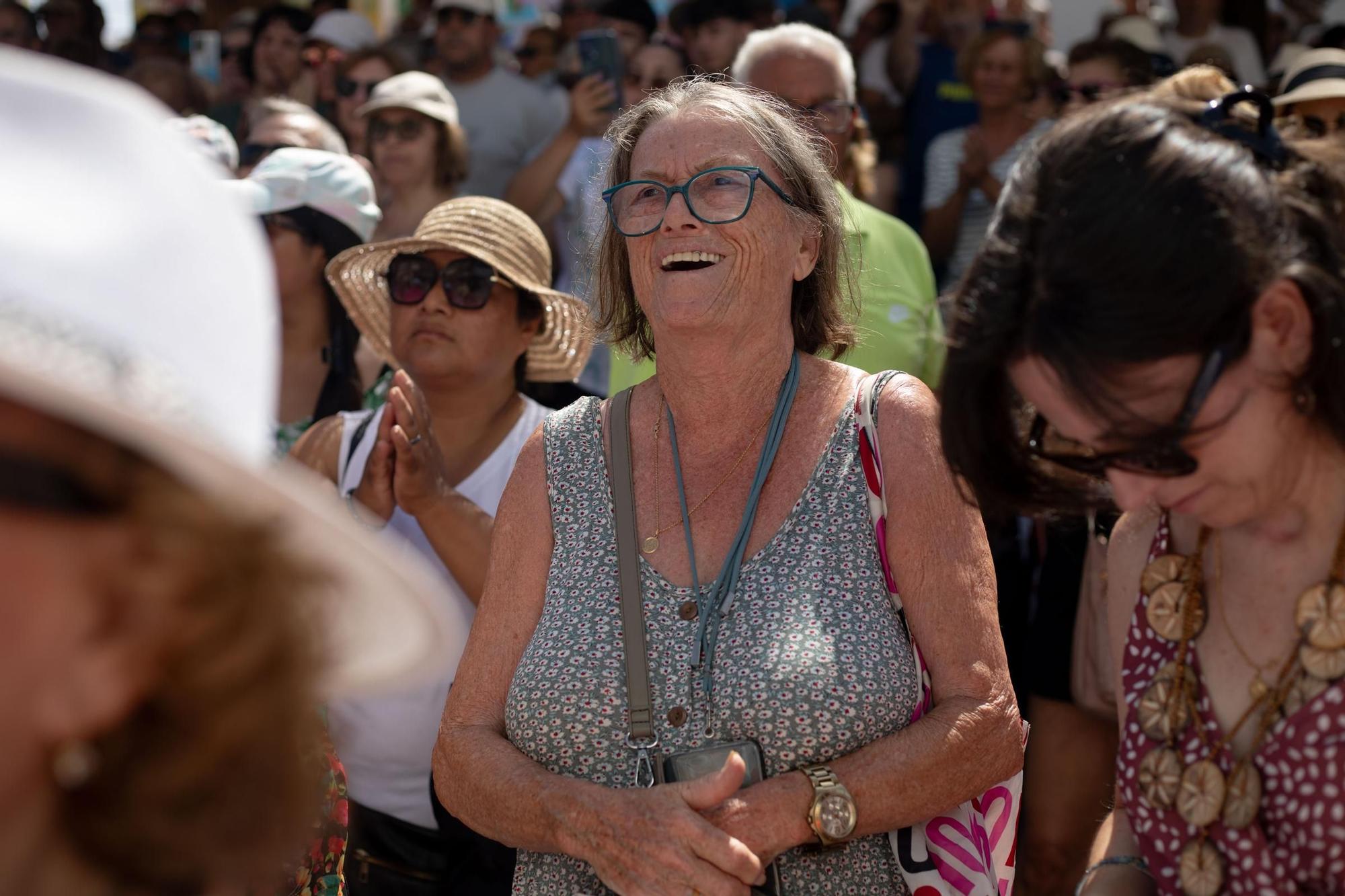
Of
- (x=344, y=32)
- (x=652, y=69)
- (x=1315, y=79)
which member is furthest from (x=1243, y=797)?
(x=344, y=32)

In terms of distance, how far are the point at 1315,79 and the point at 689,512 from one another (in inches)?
120

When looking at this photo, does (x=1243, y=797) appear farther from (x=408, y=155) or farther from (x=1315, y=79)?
(x=408, y=155)

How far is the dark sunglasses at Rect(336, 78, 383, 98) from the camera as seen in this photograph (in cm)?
653

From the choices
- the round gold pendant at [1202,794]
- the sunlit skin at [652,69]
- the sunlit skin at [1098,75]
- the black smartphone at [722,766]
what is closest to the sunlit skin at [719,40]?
the sunlit skin at [652,69]

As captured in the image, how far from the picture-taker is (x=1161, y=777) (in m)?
→ 1.79

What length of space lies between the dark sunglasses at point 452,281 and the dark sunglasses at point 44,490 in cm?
295

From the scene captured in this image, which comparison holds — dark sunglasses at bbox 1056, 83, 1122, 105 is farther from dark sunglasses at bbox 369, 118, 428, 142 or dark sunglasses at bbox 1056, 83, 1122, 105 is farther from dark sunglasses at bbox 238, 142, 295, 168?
dark sunglasses at bbox 238, 142, 295, 168

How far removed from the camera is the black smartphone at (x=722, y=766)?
234cm

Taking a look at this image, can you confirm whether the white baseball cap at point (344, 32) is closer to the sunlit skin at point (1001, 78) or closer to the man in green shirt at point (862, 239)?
the sunlit skin at point (1001, 78)

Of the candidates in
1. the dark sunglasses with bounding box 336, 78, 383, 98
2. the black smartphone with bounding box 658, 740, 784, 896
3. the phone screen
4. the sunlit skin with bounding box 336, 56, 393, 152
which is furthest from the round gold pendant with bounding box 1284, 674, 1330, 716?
the phone screen

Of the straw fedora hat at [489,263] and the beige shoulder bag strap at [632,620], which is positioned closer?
the beige shoulder bag strap at [632,620]

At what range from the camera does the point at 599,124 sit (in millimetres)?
5645

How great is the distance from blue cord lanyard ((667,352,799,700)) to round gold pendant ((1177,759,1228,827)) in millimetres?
853

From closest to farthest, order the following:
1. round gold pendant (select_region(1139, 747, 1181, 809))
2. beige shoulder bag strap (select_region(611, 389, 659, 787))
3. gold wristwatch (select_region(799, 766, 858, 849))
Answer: round gold pendant (select_region(1139, 747, 1181, 809))
gold wristwatch (select_region(799, 766, 858, 849))
beige shoulder bag strap (select_region(611, 389, 659, 787))
